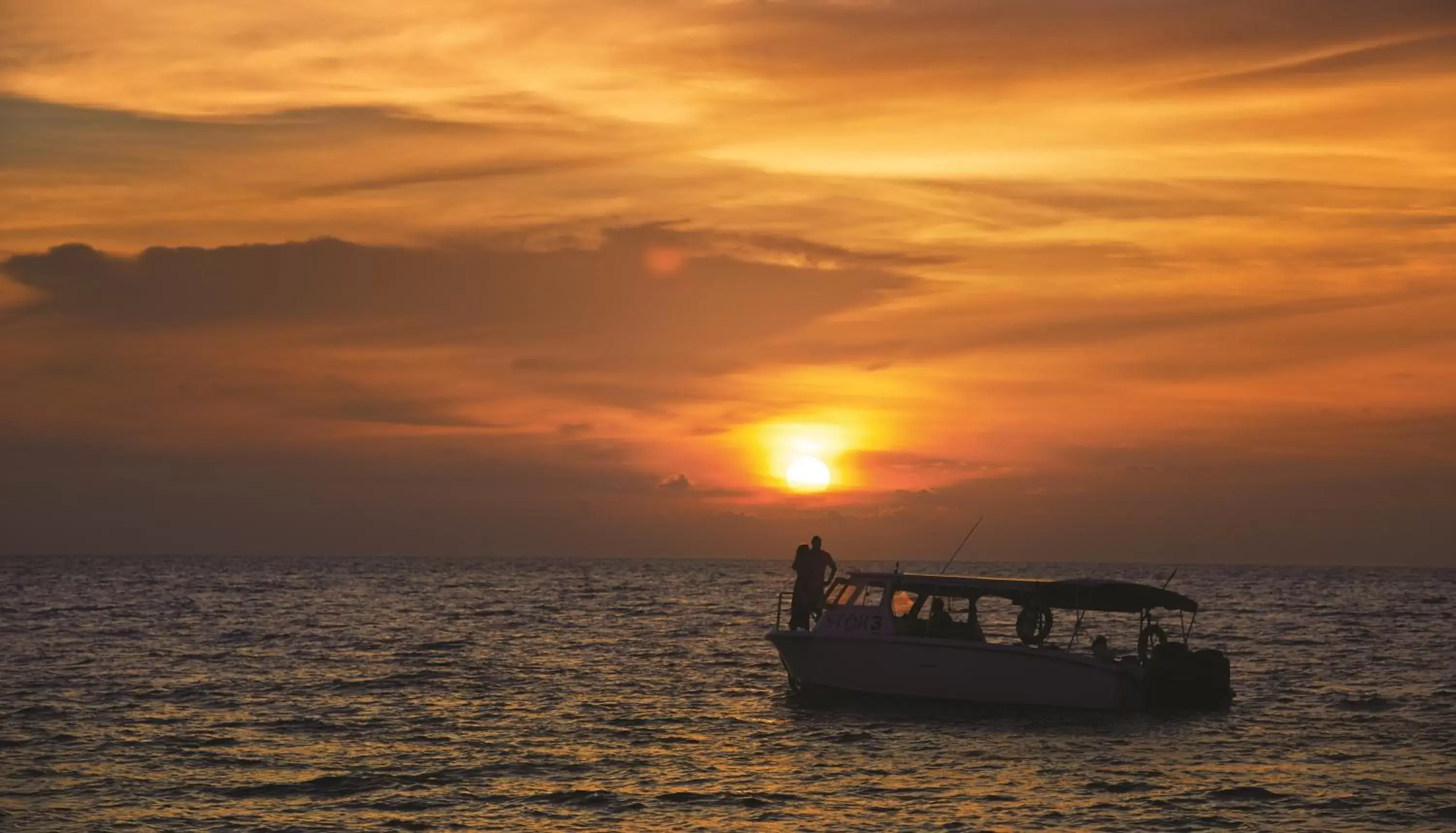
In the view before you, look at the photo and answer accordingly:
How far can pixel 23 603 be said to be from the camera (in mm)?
80062

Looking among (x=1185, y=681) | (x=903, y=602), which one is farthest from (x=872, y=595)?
(x=903, y=602)

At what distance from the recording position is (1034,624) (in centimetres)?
3064

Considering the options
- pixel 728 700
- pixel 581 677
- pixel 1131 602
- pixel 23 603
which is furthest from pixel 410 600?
pixel 1131 602

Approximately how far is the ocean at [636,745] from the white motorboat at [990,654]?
530mm

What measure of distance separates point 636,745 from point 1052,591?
9712 millimetres

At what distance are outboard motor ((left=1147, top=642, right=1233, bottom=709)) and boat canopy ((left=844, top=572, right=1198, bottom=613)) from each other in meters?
1.03

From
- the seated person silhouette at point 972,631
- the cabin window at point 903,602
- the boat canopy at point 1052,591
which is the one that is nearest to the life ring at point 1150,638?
the boat canopy at point 1052,591

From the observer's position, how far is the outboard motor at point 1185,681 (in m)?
30.4

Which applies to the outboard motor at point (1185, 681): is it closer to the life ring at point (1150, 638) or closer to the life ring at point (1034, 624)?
the life ring at point (1150, 638)

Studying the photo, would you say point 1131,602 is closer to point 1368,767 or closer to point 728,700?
point 1368,767

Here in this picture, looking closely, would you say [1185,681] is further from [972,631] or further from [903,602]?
[903,602]

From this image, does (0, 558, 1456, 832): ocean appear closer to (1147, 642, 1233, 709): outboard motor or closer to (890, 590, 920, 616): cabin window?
(1147, 642, 1233, 709): outboard motor

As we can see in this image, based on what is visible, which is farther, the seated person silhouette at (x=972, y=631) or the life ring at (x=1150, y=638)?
the life ring at (x=1150, y=638)

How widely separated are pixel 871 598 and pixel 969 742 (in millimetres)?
5733
